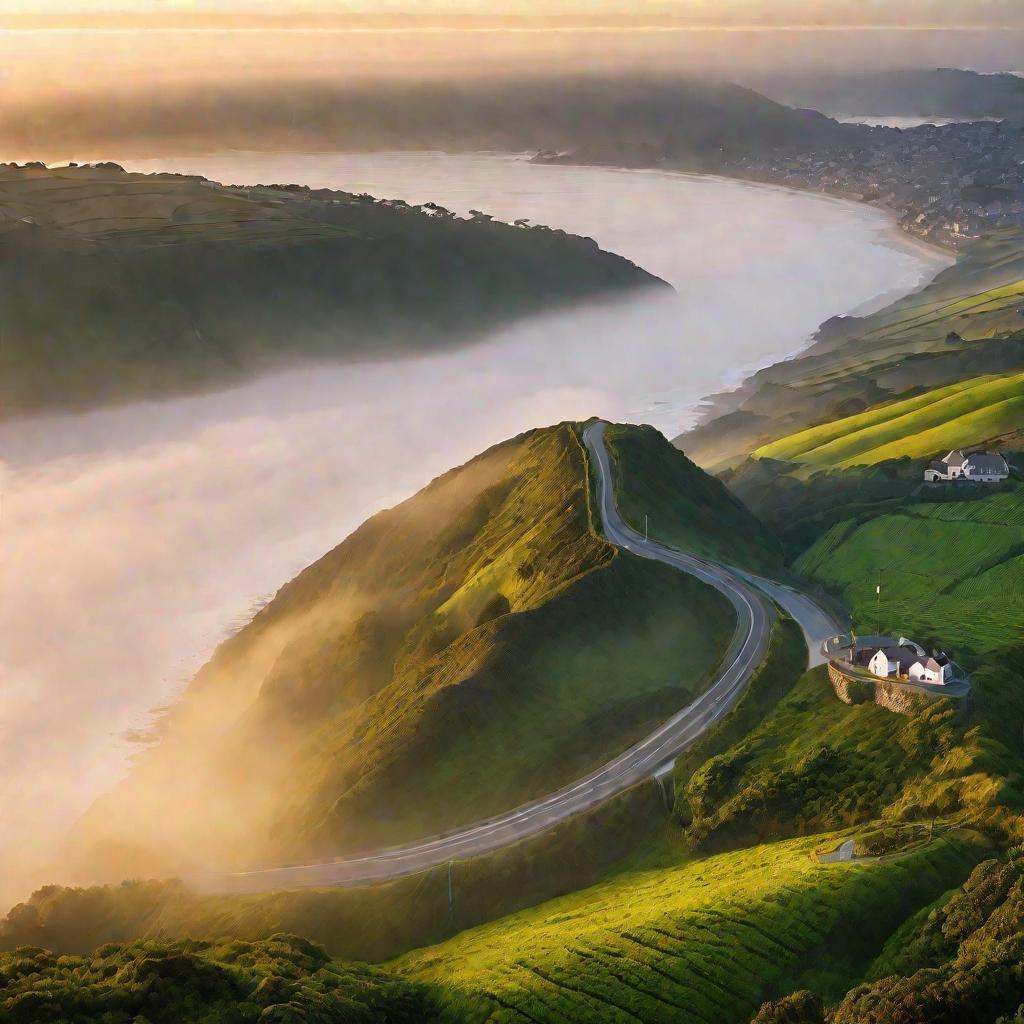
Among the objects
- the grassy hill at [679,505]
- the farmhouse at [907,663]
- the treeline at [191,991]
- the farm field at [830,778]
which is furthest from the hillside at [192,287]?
the treeline at [191,991]

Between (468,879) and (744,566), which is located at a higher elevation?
(744,566)

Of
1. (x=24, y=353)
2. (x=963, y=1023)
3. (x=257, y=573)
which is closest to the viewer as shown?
(x=963, y=1023)

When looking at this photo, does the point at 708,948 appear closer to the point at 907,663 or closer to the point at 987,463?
the point at 907,663

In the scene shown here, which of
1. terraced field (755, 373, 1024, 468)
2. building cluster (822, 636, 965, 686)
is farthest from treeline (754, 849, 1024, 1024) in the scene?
terraced field (755, 373, 1024, 468)

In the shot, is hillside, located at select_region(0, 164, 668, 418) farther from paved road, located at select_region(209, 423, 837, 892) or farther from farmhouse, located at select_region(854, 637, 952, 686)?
farmhouse, located at select_region(854, 637, 952, 686)

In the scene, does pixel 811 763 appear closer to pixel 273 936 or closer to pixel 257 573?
pixel 273 936

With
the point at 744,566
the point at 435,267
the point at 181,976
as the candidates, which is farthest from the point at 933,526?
the point at 435,267

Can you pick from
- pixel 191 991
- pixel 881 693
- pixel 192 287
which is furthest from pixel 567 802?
pixel 192 287
